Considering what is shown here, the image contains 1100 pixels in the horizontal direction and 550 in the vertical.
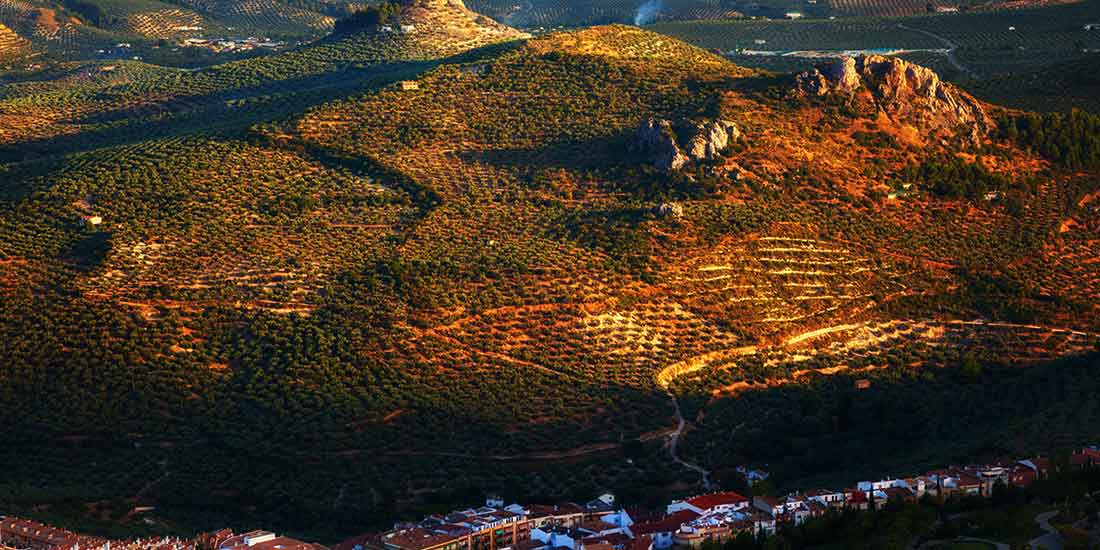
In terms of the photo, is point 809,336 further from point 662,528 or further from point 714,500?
point 662,528

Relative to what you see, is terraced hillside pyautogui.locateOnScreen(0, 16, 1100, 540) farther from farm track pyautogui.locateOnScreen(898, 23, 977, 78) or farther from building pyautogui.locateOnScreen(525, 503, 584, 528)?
farm track pyautogui.locateOnScreen(898, 23, 977, 78)

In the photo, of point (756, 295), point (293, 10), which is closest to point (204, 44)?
point (293, 10)

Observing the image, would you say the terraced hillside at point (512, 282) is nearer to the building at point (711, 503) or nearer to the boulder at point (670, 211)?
the boulder at point (670, 211)

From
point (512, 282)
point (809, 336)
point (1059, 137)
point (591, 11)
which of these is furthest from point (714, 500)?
point (591, 11)

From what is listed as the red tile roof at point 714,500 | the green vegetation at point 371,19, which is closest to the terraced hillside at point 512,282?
the red tile roof at point 714,500

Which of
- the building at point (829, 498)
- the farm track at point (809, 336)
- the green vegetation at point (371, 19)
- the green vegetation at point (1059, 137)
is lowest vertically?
the green vegetation at point (371, 19)

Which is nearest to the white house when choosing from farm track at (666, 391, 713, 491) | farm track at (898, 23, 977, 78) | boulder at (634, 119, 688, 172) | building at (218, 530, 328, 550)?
building at (218, 530, 328, 550)
